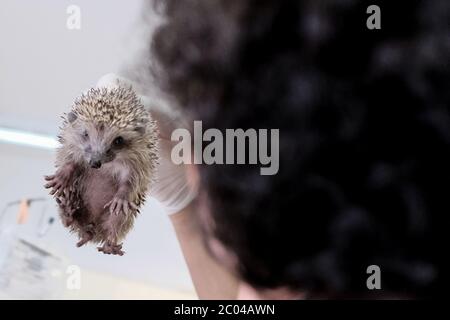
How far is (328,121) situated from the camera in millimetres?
478

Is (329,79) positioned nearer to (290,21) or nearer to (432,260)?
(290,21)

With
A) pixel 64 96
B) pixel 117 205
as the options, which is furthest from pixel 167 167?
pixel 64 96

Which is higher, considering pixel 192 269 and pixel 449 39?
pixel 449 39

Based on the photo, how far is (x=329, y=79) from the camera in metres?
0.48

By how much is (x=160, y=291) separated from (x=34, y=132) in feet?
1.26

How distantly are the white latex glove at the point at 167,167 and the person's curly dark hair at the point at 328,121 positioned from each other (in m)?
0.04

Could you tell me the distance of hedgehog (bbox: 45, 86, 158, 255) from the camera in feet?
1.78

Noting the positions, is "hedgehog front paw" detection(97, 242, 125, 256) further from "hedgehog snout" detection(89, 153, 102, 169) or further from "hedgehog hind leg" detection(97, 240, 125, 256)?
"hedgehog snout" detection(89, 153, 102, 169)

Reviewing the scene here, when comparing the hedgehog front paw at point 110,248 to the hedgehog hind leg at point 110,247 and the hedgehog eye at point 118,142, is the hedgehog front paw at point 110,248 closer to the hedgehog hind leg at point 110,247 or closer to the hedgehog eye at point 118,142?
the hedgehog hind leg at point 110,247

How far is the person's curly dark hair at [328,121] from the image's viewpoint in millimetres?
466

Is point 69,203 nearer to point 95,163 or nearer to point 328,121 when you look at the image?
point 95,163

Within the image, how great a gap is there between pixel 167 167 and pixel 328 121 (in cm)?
24

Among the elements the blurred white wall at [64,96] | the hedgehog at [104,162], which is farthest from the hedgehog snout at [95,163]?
the blurred white wall at [64,96]
